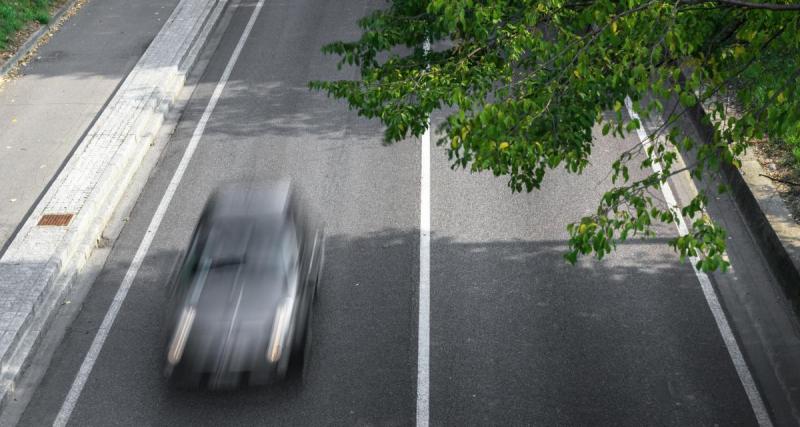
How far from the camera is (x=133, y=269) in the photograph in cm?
1180

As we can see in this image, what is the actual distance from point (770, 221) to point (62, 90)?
1415 cm

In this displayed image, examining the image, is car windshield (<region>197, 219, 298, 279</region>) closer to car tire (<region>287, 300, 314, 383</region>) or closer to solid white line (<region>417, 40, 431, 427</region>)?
car tire (<region>287, 300, 314, 383</region>)

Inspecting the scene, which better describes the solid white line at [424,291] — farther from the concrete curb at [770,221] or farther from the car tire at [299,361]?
the concrete curb at [770,221]

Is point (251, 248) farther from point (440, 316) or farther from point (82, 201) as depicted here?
point (82, 201)

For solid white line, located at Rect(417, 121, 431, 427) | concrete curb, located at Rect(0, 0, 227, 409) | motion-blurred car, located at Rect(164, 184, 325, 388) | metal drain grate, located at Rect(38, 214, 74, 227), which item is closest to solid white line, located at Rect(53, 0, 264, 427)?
concrete curb, located at Rect(0, 0, 227, 409)

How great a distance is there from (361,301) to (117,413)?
3386mm

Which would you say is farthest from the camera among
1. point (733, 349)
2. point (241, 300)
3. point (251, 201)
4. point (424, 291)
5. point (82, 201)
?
point (82, 201)

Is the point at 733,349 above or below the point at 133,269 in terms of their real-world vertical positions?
below

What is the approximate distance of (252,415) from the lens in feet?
29.9

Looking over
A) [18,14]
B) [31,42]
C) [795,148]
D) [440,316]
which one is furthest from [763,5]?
[18,14]

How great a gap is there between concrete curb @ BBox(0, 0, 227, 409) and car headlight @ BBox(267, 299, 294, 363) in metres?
3.22

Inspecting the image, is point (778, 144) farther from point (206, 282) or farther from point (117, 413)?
point (117, 413)

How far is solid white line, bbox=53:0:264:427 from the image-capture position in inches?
375

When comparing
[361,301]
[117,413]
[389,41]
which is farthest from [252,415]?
[389,41]
